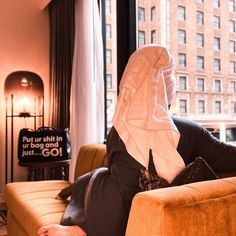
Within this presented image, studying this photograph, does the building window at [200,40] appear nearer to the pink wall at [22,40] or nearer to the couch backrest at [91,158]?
the couch backrest at [91,158]

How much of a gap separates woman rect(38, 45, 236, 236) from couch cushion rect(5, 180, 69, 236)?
325 mm

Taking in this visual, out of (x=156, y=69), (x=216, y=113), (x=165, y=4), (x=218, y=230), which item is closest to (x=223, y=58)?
(x=216, y=113)

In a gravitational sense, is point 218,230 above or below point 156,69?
below

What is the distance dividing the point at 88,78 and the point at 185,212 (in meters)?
2.38

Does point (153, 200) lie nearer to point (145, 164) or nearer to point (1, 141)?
point (145, 164)

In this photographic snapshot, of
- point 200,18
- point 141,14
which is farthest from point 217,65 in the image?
point 141,14

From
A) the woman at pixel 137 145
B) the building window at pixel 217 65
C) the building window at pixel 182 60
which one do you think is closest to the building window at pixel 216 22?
the building window at pixel 217 65

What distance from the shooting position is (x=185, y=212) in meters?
1.07

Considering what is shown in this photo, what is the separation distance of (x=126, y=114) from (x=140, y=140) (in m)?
0.14

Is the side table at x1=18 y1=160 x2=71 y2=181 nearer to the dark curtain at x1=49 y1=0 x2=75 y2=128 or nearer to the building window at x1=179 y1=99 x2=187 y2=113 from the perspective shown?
the dark curtain at x1=49 y1=0 x2=75 y2=128

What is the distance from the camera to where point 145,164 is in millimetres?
1455

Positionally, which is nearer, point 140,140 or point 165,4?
point 140,140

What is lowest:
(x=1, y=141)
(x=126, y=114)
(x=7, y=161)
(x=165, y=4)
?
(x=7, y=161)

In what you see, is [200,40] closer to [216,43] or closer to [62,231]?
[216,43]
